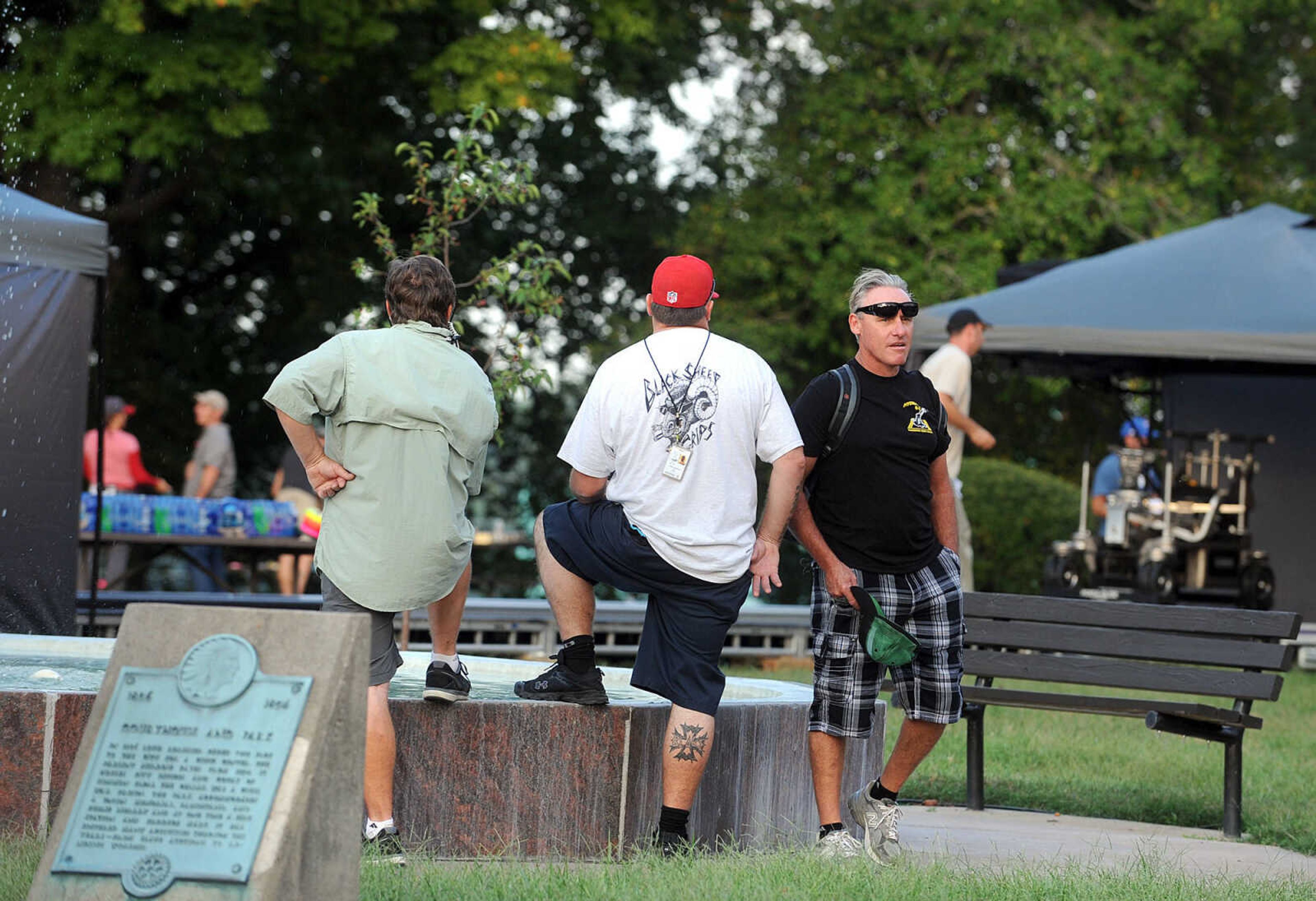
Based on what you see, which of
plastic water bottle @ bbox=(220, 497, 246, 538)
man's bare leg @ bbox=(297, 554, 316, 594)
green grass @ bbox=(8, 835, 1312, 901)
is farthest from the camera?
man's bare leg @ bbox=(297, 554, 316, 594)

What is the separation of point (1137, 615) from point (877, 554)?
8.40 ft

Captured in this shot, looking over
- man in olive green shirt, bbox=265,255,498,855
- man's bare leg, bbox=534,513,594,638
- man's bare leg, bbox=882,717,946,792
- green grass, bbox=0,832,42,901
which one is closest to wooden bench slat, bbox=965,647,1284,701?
man's bare leg, bbox=882,717,946,792

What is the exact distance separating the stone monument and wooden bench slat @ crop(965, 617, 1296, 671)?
385 cm

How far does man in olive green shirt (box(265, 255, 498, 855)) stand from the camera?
530 centimetres

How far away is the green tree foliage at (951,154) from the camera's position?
76.0 feet

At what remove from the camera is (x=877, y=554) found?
19.1 ft

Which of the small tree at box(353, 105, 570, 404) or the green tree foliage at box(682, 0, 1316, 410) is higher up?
the green tree foliage at box(682, 0, 1316, 410)

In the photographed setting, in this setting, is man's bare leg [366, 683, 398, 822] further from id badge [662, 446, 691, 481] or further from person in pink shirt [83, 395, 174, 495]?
person in pink shirt [83, 395, 174, 495]

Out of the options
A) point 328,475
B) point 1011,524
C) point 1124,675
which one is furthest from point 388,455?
point 1011,524

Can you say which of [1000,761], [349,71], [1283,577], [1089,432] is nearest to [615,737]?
[1000,761]

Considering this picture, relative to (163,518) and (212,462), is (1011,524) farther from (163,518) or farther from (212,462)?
(163,518)

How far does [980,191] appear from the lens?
933 inches

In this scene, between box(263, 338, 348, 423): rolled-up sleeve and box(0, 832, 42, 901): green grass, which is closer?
box(0, 832, 42, 901): green grass

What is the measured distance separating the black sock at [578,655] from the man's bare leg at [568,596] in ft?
0.05
